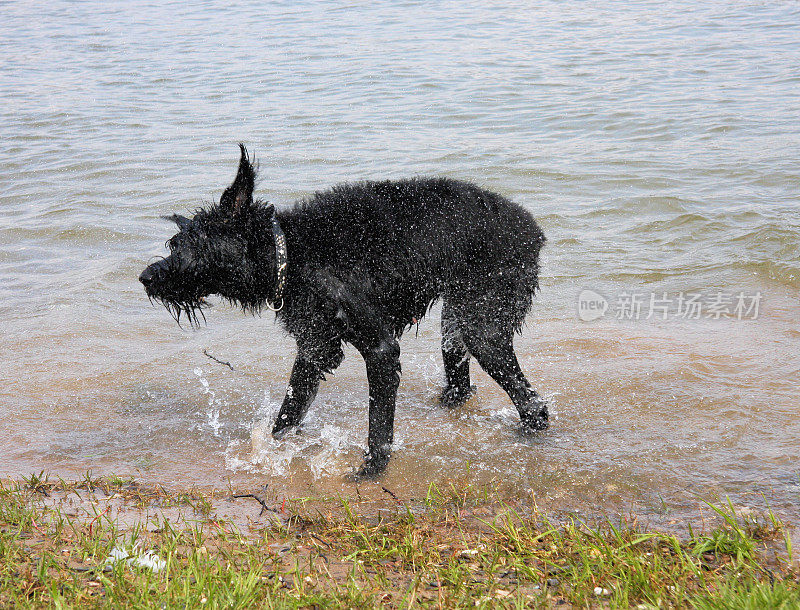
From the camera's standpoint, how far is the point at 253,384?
18.2ft

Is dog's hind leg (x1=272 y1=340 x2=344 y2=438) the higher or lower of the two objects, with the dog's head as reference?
lower

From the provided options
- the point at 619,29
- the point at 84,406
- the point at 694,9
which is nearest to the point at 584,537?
the point at 84,406

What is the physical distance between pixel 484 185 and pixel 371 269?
5.16 metres

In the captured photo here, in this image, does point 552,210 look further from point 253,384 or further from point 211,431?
point 211,431

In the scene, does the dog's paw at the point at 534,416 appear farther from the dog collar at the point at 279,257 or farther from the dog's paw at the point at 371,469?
the dog collar at the point at 279,257

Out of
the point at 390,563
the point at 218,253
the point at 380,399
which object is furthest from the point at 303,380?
the point at 390,563

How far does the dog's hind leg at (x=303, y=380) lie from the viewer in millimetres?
4383

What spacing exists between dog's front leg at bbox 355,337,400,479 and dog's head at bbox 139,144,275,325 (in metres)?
0.69

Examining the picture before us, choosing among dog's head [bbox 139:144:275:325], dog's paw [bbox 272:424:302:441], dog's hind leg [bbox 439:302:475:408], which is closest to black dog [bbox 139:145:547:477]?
dog's head [bbox 139:144:275:325]

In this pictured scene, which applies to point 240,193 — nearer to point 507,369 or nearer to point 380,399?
point 380,399

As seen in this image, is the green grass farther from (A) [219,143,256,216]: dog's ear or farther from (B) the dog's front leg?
(A) [219,143,256,216]: dog's ear

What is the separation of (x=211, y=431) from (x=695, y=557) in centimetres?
294

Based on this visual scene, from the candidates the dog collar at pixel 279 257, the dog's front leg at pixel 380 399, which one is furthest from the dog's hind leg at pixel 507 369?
the dog collar at pixel 279 257

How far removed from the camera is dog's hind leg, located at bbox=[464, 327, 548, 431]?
4422mm
